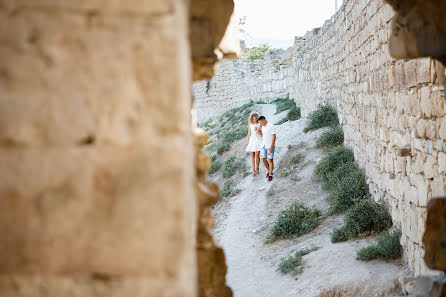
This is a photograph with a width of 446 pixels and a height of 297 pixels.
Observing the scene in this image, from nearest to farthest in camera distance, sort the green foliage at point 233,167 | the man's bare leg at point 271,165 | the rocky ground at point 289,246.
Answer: the rocky ground at point 289,246
the man's bare leg at point 271,165
the green foliage at point 233,167

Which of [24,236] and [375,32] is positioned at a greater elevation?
[375,32]

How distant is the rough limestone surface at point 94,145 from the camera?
1.48 metres

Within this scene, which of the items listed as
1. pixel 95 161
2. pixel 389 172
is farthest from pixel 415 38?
pixel 389 172

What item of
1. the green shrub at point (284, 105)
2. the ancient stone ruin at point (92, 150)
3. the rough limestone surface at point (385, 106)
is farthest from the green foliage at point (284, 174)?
the ancient stone ruin at point (92, 150)

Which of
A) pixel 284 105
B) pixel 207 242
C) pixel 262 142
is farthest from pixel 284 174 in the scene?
pixel 207 242

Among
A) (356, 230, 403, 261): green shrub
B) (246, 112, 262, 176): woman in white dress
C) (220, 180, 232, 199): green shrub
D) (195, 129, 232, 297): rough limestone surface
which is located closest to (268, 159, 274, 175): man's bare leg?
(246, 112, 262, 176): woman in white dress

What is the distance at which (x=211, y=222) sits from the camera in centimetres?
231

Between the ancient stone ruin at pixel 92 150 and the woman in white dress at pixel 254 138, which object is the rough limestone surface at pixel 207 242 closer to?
the ancient stone ruin at pixel 92 150

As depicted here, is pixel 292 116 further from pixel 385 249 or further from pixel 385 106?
pixel 385 249

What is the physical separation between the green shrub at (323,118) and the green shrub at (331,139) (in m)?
1.00

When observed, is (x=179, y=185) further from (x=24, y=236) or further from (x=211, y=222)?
(x=211, y=222)

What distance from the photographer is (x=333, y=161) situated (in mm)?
9172

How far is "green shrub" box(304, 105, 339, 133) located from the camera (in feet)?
38.3

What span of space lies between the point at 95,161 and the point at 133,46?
367 mm
